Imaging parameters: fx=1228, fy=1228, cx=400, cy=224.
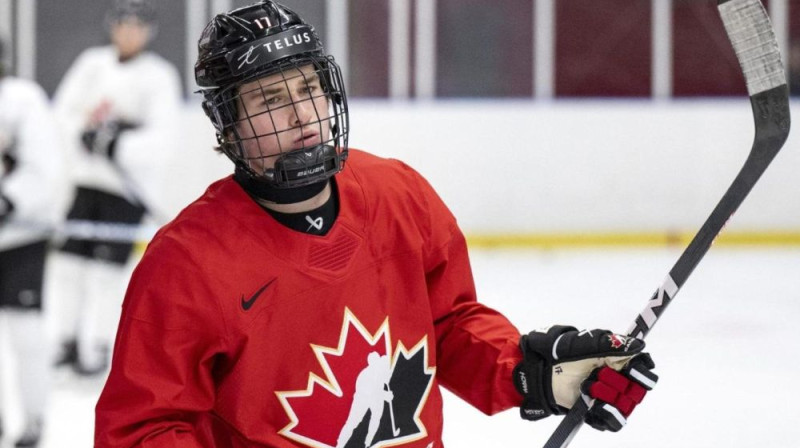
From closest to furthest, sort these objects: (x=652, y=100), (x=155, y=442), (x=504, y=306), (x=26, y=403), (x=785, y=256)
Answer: (x=155, y=442) → (x=26, y=403) → (x=504, y=306) → (x=785, y=256) → (x=652, y=100)

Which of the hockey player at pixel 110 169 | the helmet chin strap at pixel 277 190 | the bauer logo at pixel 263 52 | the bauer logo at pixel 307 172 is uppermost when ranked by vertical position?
the bauer logo at pixel 263 52

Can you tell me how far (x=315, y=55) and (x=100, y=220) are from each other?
267cm


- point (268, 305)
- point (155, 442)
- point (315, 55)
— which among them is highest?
point (315, 55)

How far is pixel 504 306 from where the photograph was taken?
4.79 metres

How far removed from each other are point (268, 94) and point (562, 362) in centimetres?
50

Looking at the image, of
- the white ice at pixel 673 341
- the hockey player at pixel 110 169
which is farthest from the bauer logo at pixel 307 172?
the hockey player at pixel 110 169

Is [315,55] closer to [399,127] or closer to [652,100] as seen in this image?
[399,127]

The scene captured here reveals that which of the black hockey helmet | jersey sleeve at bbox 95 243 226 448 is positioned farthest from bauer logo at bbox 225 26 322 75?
jersey sleeve at bbox 95 243 226 448

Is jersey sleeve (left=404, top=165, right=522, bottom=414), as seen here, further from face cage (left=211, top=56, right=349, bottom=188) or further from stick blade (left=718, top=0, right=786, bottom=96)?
stick blade (left=718, top=0, right=786, bottom=96)

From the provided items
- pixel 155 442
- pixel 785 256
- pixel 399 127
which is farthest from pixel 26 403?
pixel 785 256

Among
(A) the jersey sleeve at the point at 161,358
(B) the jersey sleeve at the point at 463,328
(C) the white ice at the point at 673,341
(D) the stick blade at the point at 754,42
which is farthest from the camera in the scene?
(C) the white ice at the point at 673,341

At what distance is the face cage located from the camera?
146cm

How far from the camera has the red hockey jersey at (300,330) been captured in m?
1.39

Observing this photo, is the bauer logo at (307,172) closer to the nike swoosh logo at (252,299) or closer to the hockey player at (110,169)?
the nike swoosh logo at (252,299)
